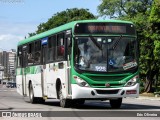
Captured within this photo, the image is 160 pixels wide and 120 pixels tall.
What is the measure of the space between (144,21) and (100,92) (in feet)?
129

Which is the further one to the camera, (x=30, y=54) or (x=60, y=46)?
(x=30, y=54)

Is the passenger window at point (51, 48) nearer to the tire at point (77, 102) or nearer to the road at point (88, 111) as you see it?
the tire at point (77, 102)

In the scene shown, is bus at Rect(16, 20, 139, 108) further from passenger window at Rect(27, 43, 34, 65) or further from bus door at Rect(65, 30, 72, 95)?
passenger window at Rect(27, 43, 34, 65)

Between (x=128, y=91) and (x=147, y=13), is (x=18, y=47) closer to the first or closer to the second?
(x=128, y=91)

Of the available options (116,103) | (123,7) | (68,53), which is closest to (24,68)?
(116,103)

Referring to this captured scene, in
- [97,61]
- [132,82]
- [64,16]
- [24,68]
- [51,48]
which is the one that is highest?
[64,16]

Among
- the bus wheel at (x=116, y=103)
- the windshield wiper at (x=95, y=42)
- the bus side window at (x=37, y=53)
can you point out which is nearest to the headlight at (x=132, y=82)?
the windshield wiper at (x=95, y=42)

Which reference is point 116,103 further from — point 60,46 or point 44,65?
point 44,65

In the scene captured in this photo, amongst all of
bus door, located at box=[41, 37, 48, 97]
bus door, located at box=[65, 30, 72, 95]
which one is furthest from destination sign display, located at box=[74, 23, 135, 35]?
bus door, located at box=[41, 37, 48, 97]

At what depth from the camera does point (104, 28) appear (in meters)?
20.3

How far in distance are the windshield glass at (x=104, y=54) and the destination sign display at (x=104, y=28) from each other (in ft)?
0.99

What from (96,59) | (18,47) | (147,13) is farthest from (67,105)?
(147,13)

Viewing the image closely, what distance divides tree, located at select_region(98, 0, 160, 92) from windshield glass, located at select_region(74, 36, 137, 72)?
27280 mm

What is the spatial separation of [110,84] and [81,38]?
84.4 inches
